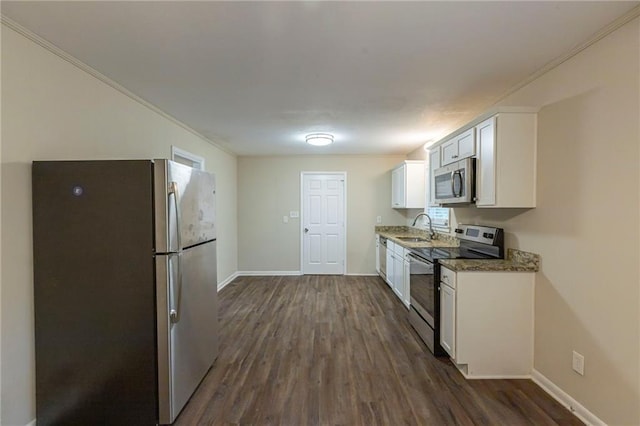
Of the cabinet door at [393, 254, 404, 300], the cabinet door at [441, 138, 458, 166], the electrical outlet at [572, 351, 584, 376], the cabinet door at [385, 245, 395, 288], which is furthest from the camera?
the cabinet door at [385, 245, 395, 288]

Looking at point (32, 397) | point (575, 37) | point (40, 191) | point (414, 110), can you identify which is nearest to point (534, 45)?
point (575, 37)

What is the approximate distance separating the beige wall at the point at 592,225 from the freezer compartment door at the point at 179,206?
8.79 feet

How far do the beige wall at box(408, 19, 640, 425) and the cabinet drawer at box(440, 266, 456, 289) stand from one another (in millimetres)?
637

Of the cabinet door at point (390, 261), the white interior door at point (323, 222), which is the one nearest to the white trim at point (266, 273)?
the white interior door at point (323, 222)

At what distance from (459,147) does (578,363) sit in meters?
2.01

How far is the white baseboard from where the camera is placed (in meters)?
1.91

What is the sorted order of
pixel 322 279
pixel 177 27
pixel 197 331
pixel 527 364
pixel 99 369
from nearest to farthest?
pixel 177 27 → pixel 99 369 → pixel 197 331 → pixel 527 364 → pixel 322 279

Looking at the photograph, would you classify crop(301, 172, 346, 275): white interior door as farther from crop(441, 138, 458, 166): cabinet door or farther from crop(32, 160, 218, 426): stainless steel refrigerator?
crop(32, 160, 218, 426): stainless steel refrigerator

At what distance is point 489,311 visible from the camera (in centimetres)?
246

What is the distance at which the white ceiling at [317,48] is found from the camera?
1.61 meters

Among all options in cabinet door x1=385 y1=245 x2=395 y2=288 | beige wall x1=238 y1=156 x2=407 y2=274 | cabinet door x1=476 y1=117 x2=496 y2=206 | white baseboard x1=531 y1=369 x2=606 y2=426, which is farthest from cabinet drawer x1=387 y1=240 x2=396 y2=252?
white baseboard x1=531 y1=369 x2=606 y2=426

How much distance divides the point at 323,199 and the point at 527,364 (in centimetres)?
431

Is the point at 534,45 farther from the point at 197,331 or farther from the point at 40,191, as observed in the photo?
the point at 40,191

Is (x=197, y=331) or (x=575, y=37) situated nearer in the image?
(x=575, y=37)
